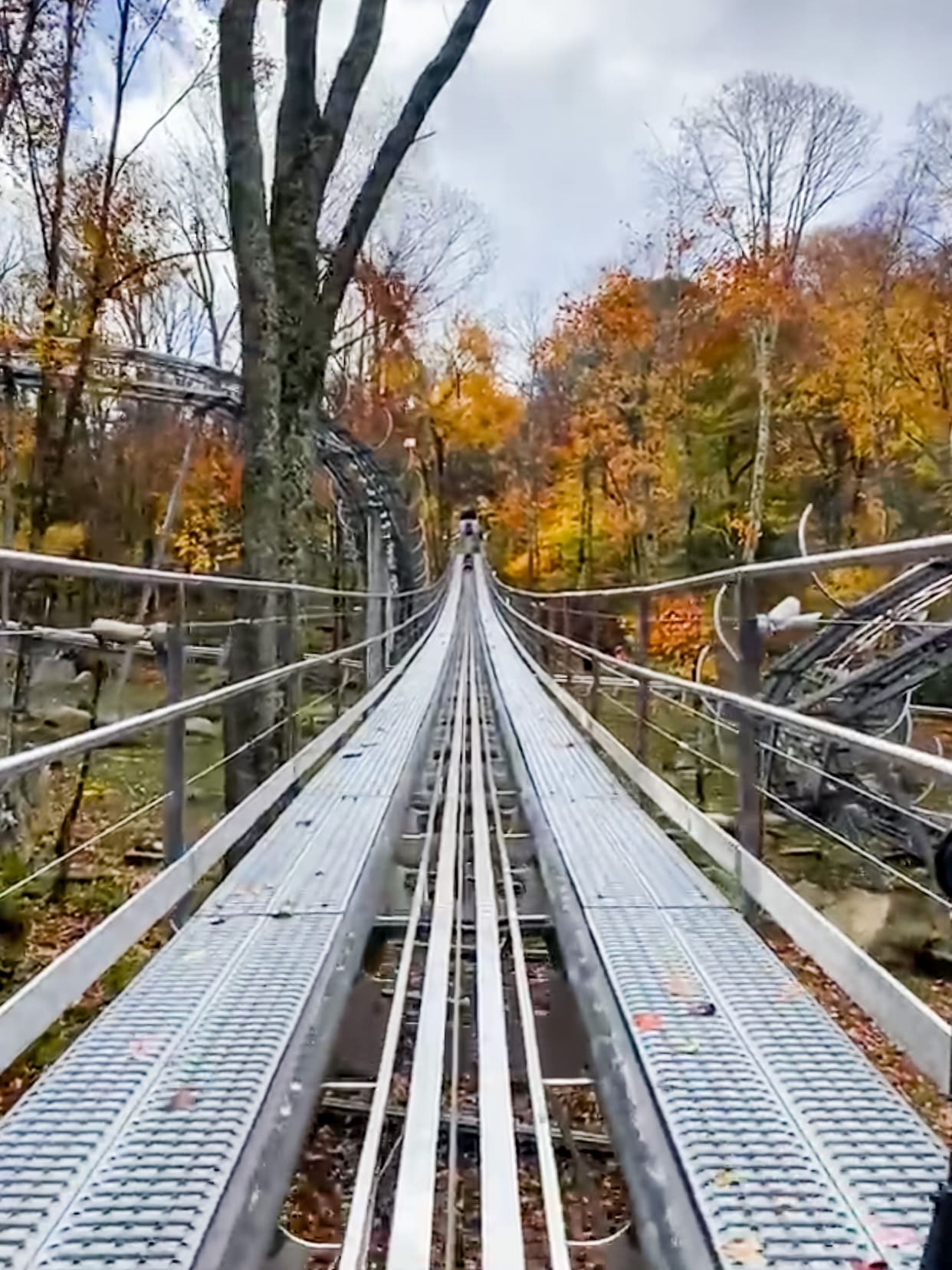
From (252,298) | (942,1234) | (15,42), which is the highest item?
(15,42)

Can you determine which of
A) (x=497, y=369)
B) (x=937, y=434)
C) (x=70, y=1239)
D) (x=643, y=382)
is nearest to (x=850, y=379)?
(x=937, y=434)

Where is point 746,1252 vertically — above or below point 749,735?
below

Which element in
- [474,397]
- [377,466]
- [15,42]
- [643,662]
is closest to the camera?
[643,662]

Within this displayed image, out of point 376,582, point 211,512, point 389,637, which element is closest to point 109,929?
point 389,637

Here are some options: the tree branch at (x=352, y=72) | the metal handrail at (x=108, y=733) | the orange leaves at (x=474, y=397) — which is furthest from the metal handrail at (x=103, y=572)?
the orange leaves at (x=474, y=397)

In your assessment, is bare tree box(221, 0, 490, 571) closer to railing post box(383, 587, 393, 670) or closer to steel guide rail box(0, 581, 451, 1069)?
railing post box(383, 587, 393, 670)

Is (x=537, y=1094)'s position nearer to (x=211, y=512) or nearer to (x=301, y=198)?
(x=301, y=198)
